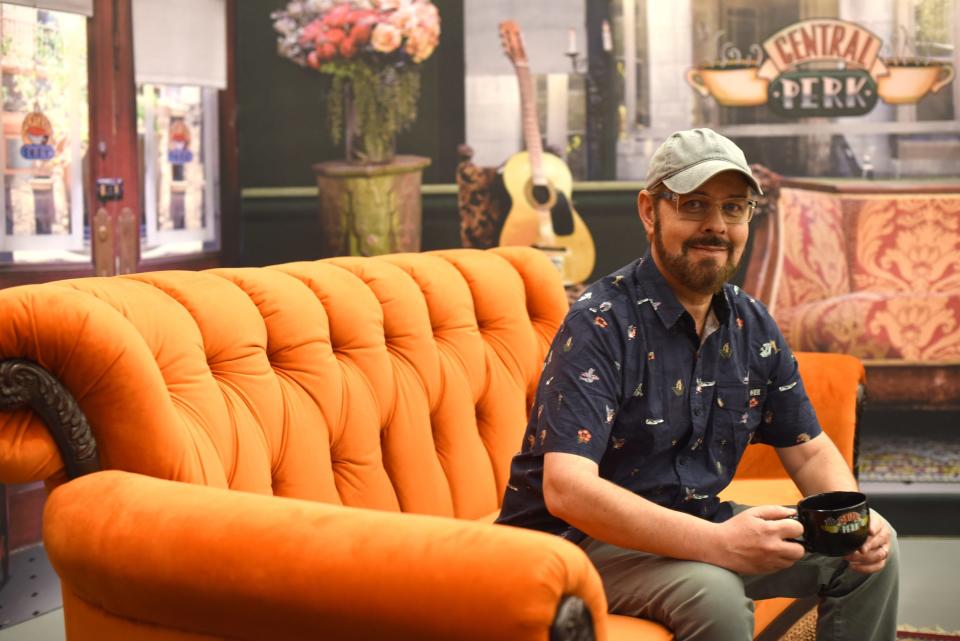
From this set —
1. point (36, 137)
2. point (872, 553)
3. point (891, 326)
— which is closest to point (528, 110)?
point (891, 326)

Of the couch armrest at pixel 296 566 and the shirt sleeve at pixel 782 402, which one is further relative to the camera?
the shirt sleeve at pixel 782 402

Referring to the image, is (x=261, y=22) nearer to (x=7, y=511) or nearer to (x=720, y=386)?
(x=7, y=511)

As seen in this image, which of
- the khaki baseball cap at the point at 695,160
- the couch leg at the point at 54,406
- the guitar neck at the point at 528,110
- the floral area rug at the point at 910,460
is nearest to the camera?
the couch leg at the point at 54,406

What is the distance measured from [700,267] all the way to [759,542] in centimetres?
47

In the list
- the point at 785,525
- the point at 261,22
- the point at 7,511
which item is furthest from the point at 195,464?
the point at 261,22

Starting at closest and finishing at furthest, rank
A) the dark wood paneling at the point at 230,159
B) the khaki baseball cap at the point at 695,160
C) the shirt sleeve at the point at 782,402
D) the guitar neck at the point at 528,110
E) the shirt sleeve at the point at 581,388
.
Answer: the shirt sleeve at the point at 581,388, the khaki baseball cap at the point at 695,160, the shirt sleeve at the point at 782,402, the guitar neck at the point at 528,110, the dark wood paneling at the point at 230,159

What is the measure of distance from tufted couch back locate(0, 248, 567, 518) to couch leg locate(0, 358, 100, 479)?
0.05 feet

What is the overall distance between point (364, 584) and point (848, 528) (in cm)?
72

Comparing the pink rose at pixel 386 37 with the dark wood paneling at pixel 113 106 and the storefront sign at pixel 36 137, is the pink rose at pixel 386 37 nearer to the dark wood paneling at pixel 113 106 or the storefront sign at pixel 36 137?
the dark wood paneling at pixel 113 106

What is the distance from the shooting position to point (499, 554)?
1.19m

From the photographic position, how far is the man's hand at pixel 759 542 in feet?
5.33

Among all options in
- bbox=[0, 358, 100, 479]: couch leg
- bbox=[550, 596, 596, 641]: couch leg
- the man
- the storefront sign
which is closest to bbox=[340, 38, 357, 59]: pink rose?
the storefront sign

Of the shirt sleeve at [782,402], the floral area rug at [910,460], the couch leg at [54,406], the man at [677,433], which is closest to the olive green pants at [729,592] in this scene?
the man at [677,433]

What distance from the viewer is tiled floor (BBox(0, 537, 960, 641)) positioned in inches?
120
